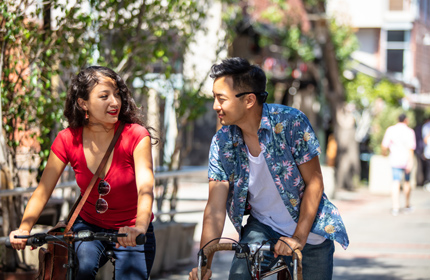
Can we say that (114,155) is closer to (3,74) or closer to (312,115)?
(3,74)

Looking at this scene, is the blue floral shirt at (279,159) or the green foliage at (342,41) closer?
the blue floral shirt at (279,159)

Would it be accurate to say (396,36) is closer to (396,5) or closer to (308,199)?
(396,5)

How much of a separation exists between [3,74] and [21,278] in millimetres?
1747

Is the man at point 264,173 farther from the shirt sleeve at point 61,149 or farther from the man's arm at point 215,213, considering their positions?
the shirt sleeve at point 61,149

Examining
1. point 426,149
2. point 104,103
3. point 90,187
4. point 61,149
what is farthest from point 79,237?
point 426,149

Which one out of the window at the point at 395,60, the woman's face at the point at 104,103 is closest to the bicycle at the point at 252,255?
the woman's face at the point at 104,103

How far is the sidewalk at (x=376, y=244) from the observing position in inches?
300

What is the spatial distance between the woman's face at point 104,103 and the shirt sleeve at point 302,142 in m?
0.96

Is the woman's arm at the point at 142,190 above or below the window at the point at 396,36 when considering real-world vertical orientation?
below

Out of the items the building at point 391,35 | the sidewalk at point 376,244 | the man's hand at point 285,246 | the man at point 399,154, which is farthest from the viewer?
the building at point 391,35

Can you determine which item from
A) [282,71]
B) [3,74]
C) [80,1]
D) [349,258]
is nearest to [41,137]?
[3,74]

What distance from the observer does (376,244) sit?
977cm

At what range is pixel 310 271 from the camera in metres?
3.76

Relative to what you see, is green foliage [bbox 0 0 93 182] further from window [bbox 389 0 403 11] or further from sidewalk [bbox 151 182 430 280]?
window [bbox 389 0 403 11]
